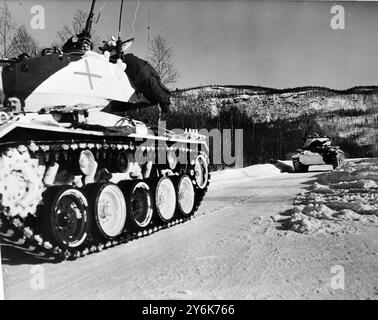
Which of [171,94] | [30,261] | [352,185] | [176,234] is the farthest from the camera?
[352,185]

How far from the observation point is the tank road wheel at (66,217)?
4.80 m

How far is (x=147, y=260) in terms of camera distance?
4.94 m

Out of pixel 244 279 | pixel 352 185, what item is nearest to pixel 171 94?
pixel 244 279

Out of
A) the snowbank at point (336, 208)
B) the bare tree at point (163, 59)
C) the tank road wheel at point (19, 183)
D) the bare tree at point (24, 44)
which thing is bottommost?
the snowbank at point (336, 208)

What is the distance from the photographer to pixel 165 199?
7.56 meters

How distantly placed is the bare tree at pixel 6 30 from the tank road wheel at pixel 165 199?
10.0 feet

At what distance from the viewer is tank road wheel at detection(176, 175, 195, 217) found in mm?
7820

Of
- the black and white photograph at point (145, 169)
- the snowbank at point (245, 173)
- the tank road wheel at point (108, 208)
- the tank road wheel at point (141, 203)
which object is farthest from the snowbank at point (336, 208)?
the snowbank at point (245, 173)

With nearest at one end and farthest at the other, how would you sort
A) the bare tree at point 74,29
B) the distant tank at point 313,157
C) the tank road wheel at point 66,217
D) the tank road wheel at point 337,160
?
the tank road wheel at point 66,217
the bare tree at point 74,29
the tank road wheel at point 337,160
the distant tank at point 313,157

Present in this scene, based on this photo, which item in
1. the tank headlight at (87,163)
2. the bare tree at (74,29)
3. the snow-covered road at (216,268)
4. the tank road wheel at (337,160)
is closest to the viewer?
the snow-covered road at (216,268)

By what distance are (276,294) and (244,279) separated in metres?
0.46

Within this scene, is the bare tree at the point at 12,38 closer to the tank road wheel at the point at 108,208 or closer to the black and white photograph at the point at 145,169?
the black and white photograph at the point at 145,169

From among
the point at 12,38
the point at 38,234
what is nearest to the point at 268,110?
the point at 12,38
